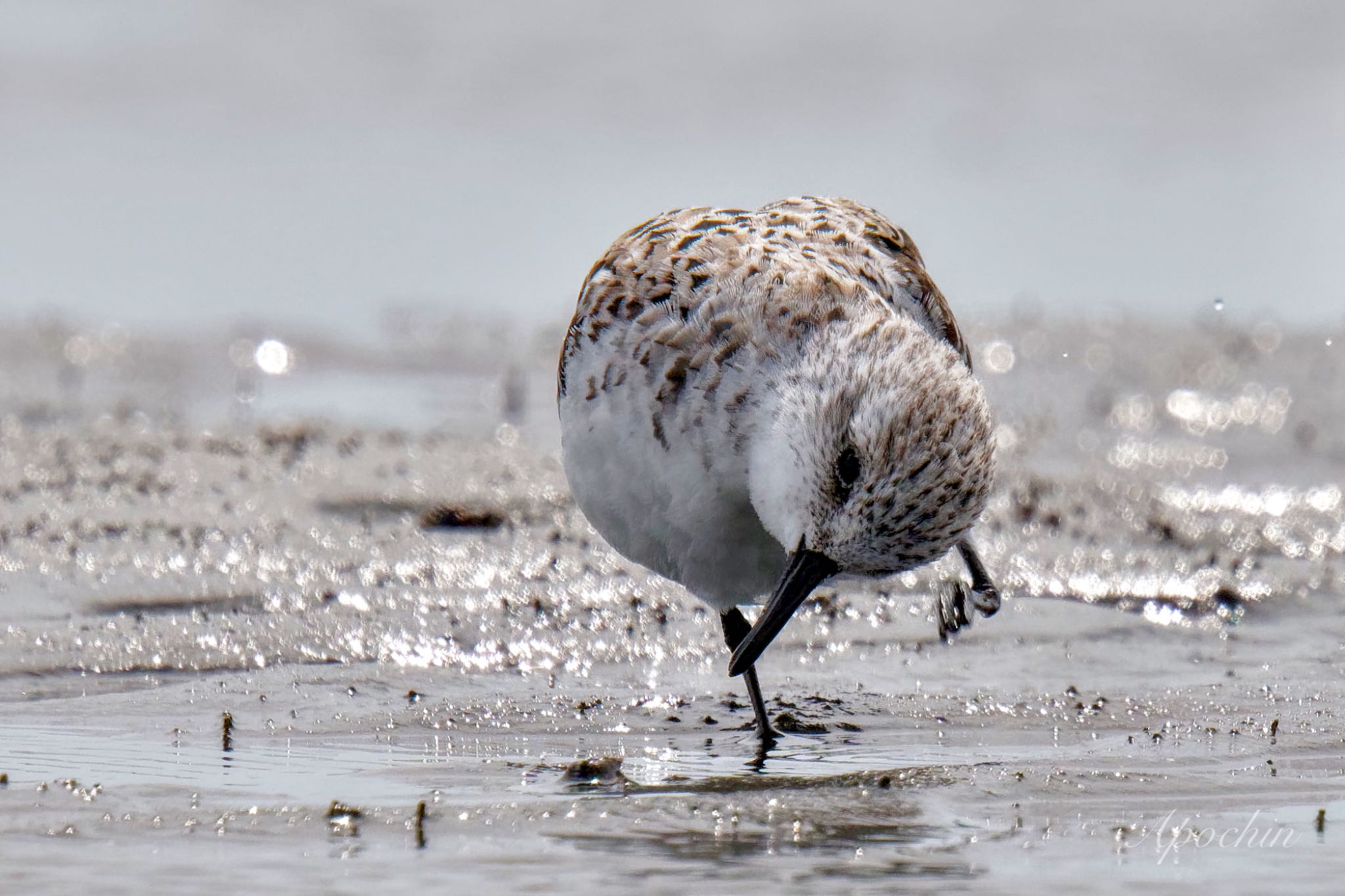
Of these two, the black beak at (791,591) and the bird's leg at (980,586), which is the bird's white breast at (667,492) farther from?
the bird's leg at (980,586)

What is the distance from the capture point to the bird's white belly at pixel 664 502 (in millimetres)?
5117

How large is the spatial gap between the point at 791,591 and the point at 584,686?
1709 mm

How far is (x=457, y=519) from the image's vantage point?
8523mm

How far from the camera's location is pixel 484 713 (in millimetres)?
5883

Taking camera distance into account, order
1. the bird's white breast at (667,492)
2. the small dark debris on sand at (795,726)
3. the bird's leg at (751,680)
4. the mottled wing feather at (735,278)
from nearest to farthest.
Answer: the bird's white breast at (667,492), the mottled wing feather at (735,278), the bird's leg at (751,680), the small dark debris on sand at (795,726)

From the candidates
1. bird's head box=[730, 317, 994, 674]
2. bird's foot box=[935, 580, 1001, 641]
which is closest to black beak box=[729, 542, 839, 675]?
bird's head box=[730, 317, 994, 674]

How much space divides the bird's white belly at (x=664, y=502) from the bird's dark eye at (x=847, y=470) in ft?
1.47

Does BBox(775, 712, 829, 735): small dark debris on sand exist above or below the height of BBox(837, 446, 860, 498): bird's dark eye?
below

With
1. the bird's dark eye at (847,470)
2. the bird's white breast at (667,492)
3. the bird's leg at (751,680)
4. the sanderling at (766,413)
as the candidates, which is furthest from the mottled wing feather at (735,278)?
the bird's leg at (751,680)


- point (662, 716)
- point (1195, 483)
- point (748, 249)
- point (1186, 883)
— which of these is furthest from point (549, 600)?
point (1195, 483)

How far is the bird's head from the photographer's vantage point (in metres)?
4.53

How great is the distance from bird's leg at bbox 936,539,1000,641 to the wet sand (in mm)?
217

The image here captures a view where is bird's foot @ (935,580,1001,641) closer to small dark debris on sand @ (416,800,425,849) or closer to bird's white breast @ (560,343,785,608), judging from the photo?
bird's white breast @ (560,343,785,608)

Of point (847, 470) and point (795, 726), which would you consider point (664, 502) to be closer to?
point (847, 470)
